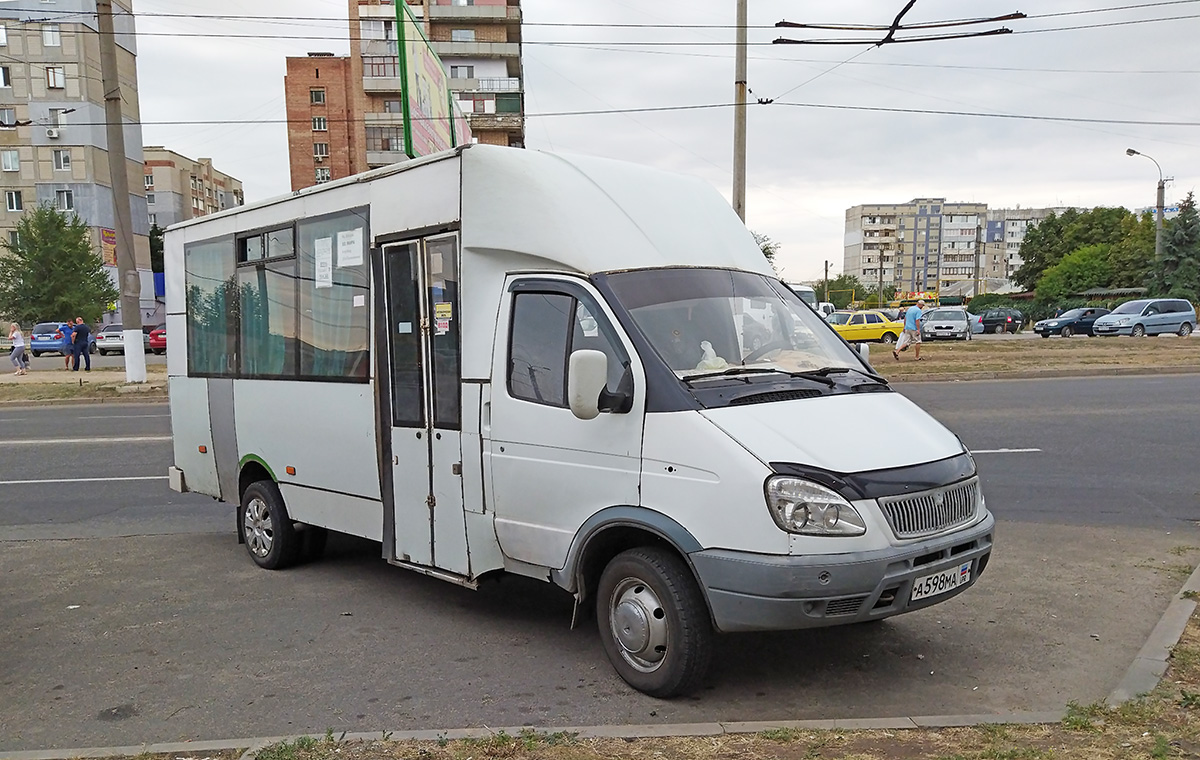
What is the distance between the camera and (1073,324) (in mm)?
43844

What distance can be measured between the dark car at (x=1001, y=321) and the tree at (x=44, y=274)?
54.4 metres

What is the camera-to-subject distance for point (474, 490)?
5430mm

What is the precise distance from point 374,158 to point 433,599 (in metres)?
64.0

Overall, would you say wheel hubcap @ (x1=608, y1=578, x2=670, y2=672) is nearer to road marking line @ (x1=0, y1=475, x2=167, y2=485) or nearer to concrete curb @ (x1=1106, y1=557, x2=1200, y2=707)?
concrete curb @ (x1=1106, y1=557, x2=1200, y2=707)

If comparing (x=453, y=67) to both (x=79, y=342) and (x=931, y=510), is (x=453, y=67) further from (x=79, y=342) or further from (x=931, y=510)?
(x=931, y=510)

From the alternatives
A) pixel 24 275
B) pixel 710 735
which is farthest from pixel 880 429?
pixel 24 275

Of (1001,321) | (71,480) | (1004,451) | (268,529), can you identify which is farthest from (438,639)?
(1001,321)

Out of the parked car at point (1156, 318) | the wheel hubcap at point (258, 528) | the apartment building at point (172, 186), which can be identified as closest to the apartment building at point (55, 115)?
the apartment building at point (172, 186)

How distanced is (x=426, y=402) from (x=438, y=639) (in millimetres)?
1441

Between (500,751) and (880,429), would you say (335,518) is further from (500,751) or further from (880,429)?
(880,429)

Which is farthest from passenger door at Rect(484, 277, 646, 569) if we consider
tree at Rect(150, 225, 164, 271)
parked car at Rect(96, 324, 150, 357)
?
tree at Rect(150, 225, 164, 271)

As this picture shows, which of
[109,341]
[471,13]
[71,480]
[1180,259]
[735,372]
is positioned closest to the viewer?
[735,372]

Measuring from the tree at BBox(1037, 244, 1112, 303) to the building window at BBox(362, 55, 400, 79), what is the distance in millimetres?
54875

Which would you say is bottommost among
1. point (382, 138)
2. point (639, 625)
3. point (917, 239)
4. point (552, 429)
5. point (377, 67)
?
point (639, 625)
